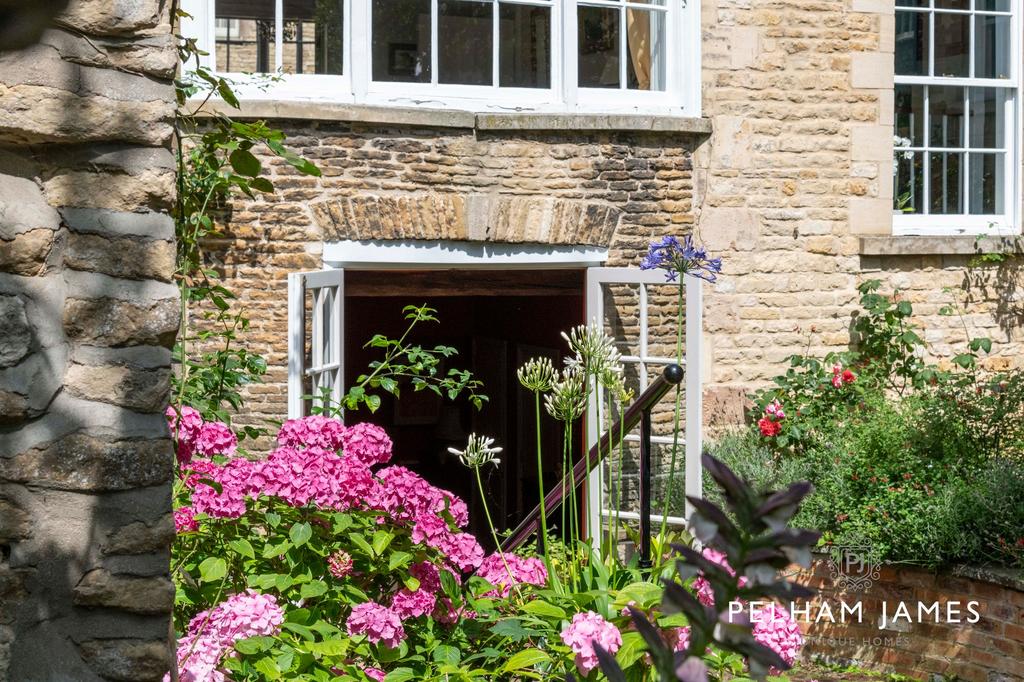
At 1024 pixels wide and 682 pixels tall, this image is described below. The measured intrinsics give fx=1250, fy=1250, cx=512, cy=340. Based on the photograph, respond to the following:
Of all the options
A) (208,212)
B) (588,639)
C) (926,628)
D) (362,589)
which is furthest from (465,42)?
(588,639)

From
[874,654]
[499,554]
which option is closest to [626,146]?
[874,654]

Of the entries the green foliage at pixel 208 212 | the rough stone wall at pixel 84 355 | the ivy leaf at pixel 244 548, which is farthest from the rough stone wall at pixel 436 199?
the rough stone wall at pixel 84 355

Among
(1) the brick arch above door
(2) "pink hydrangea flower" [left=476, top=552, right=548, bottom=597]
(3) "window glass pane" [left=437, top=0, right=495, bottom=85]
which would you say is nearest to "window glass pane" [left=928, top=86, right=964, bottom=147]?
(1) the brick arch above door

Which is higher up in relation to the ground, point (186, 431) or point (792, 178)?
point (792, 178)

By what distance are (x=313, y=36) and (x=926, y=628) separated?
4370 mm

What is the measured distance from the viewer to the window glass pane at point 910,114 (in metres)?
7.96

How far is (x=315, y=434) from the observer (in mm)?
3869

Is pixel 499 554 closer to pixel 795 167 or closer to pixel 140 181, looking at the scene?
pixel 140 181

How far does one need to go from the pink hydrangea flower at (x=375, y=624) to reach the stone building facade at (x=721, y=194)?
355cm

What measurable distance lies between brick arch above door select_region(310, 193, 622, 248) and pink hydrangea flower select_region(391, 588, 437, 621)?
3605mm

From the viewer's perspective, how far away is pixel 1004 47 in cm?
816

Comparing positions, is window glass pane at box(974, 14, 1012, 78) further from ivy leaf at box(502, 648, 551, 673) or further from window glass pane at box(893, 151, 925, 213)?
ivy leaf at box(502, 648, 551, 673)

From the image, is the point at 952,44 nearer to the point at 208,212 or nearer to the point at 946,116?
the point at 946,116

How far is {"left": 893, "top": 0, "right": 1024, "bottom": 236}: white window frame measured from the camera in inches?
313
